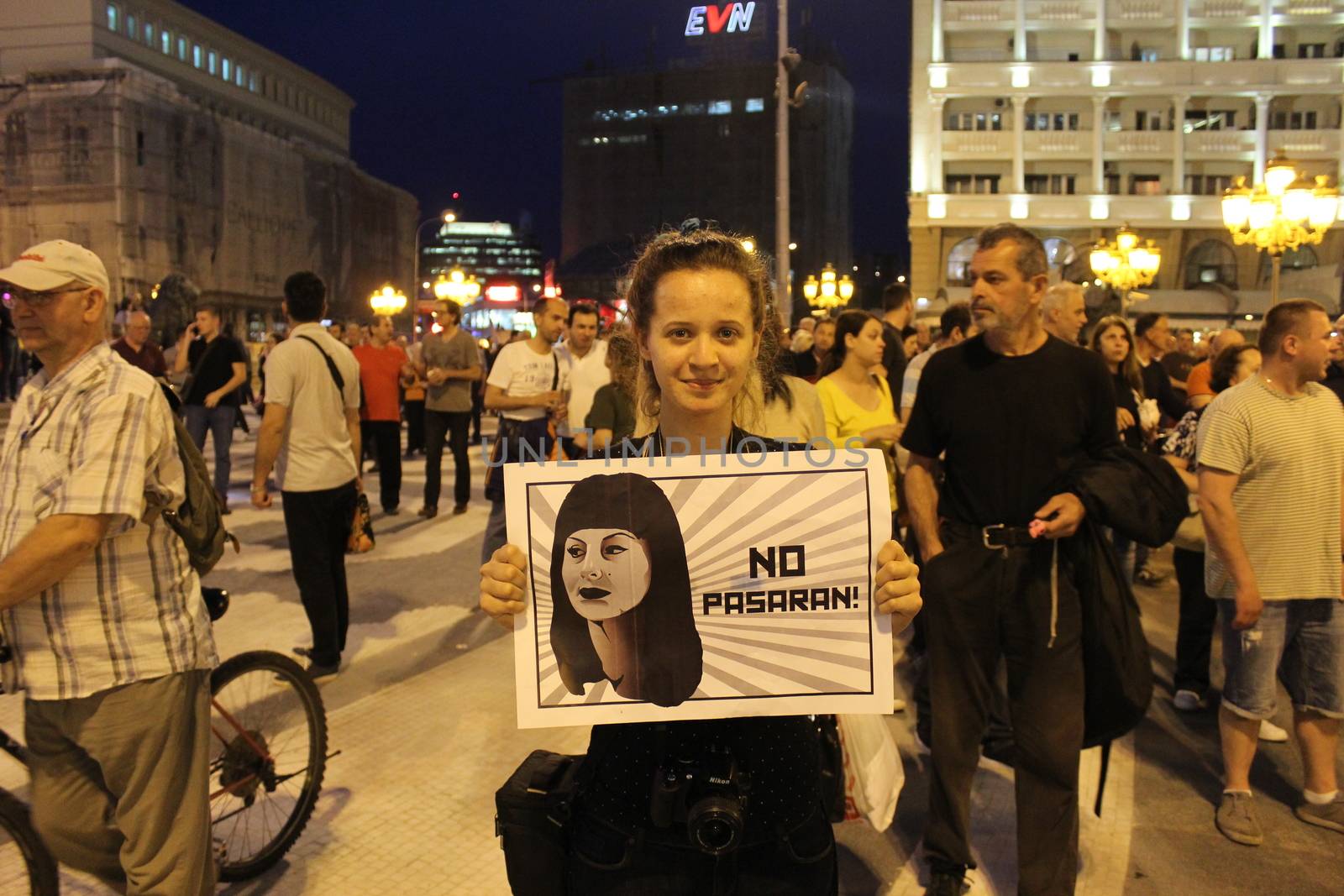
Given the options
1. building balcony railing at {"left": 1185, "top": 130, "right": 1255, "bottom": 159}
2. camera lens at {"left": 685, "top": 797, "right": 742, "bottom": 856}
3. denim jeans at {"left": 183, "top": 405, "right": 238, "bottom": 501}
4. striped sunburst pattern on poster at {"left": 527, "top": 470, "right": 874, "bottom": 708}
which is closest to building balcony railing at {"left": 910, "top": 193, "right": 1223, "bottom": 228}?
building balcony railing at {"left": 1185, "top": 130, "right": 1255, "bottom": 159}

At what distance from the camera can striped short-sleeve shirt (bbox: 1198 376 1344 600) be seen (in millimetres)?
4359

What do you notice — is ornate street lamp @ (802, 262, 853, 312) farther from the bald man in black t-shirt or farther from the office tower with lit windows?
the office tower with lit windows

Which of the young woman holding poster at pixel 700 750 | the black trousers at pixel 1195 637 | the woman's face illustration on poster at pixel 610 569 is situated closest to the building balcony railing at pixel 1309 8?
the black trousers at pixel 1195 637

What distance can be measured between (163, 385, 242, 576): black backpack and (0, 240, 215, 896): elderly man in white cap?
4 cm

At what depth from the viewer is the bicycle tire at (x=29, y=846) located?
2957mm

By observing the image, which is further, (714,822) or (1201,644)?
(1201,644)

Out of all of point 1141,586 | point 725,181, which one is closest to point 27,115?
point 725,181

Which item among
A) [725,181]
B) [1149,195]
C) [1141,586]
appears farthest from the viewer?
[725,181]

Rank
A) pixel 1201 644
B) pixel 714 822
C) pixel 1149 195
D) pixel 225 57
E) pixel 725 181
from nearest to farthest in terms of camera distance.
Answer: pixel 714 822 → pixel 1201 644 → pixel 1149 195 → pixel 225 57 → pixel 725 181

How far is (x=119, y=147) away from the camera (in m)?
56.4

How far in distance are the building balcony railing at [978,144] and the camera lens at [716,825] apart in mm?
53505

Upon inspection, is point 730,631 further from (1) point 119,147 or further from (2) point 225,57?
(2) point 225,57

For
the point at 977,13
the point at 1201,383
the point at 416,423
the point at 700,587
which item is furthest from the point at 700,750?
the point at 977,13

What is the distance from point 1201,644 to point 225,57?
8924 cm
